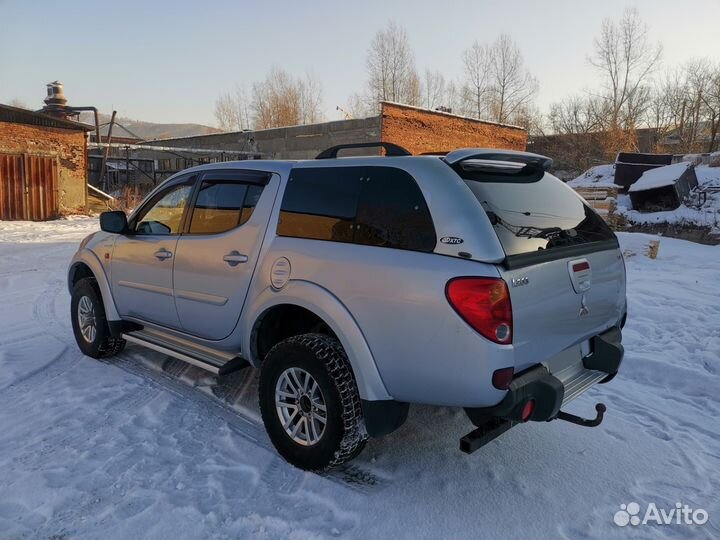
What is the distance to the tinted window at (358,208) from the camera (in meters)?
2.66

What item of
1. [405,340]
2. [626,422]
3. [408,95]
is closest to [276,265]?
[405,340]

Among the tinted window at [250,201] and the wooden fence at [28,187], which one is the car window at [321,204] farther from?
the wooden fence at [28,187]

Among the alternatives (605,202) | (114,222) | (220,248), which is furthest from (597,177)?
(220,248)

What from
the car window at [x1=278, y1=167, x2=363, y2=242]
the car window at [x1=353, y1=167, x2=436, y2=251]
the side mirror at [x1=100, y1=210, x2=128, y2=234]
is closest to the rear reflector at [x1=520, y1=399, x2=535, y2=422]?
the car window at [x1=353, y1=167, x2=436, y2=251]

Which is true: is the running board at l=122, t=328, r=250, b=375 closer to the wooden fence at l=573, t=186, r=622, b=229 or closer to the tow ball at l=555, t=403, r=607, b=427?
the tow ball at l=555, t=403, r=607, b=427

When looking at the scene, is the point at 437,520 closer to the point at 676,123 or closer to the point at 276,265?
the point at 276,265

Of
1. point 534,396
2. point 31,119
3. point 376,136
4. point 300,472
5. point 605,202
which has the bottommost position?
point 300,472

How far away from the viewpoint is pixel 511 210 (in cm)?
279

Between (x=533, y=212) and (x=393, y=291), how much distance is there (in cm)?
103

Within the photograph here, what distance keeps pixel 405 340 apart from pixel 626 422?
217cm

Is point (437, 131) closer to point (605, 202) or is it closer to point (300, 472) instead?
point (605, 202)

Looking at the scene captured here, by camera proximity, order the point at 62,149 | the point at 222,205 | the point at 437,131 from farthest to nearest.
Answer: the point at 437,131 < the point at 62,149 < the point at 222,205

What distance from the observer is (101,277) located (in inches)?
183

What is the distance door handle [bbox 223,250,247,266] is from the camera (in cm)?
339
